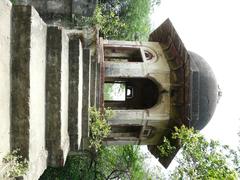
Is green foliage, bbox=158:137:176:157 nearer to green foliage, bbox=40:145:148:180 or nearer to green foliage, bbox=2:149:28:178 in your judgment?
green foliage, bbox=40:145:148:180

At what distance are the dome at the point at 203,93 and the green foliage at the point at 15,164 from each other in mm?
5721

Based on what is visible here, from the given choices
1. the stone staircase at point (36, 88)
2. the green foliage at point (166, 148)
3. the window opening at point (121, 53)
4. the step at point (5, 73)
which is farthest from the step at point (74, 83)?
the window opening at point (121, 53)

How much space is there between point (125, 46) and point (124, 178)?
7829 mm

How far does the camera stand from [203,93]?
996 cm

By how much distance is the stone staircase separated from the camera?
4.30 m

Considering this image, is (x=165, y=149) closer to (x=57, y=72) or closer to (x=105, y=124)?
(x=105, y=124)

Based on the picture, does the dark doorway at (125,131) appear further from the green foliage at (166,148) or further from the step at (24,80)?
the step at (24,80)

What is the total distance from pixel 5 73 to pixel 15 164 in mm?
1077

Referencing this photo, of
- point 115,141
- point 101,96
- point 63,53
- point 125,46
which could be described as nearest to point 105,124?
point 101,96

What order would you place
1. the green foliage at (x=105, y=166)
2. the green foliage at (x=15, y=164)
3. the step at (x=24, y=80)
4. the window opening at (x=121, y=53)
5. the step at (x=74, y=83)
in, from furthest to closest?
1. the green foliage at (x=105, y=166)
2. the window opening at (x=121, y=53)
3. the step at (x=74, y=83)
4. the step at (x=24, y=80)
5. the green foliage at (x=15, y=164)

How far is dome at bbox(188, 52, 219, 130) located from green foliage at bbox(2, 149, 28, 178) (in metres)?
5.72

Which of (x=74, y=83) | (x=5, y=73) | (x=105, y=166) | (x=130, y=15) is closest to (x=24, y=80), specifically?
(x=5, y=73)

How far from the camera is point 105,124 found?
924 centimetres

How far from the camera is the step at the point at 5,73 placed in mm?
4047
